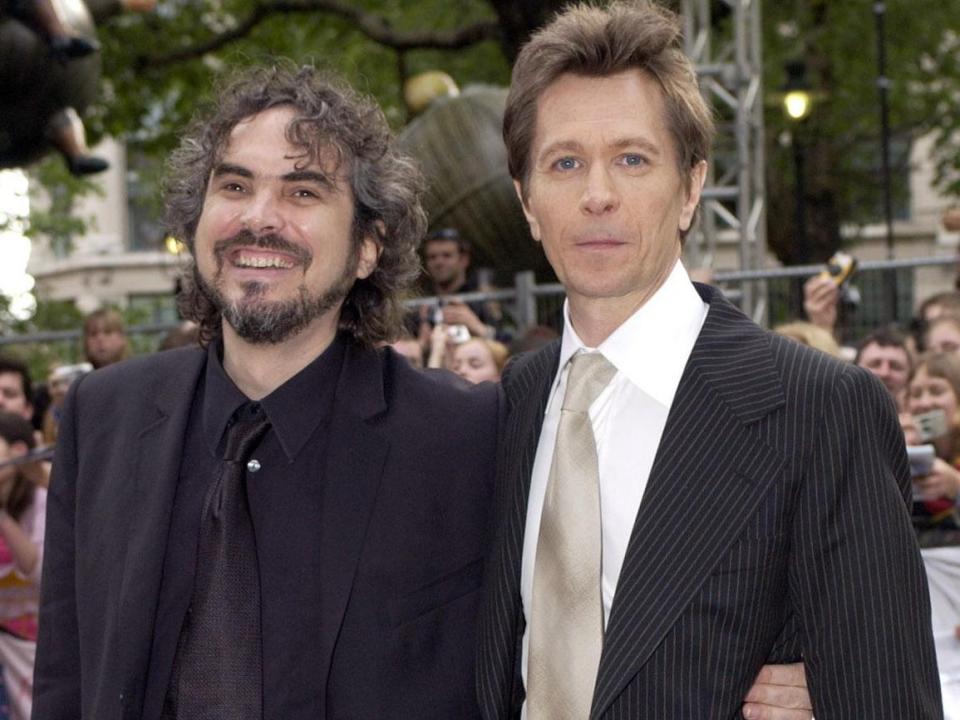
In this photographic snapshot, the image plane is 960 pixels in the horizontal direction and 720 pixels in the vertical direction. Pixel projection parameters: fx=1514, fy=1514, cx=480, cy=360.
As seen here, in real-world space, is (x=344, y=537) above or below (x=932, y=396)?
above

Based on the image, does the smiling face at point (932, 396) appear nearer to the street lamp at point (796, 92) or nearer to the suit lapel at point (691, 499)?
the suit lapel at point (691, 499)

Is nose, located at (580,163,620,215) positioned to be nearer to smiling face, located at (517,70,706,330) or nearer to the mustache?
smiling face, located at (517,70,706,330)

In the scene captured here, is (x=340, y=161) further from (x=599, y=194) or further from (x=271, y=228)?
(x=599, y=194)

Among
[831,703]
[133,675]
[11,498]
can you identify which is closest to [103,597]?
[133,675]

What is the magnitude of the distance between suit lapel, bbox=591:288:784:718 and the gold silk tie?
49 mm

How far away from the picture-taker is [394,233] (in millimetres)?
3527

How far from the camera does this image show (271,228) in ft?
10.2

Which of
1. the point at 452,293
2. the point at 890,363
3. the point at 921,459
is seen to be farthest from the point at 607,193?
the point at 452,293

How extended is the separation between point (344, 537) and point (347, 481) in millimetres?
122

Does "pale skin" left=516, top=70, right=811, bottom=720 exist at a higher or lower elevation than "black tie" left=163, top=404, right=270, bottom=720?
higher

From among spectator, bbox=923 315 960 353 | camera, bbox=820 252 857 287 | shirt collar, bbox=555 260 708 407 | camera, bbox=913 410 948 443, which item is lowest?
camera, bbox=913 410 948 443

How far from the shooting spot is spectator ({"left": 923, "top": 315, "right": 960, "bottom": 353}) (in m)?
6.99

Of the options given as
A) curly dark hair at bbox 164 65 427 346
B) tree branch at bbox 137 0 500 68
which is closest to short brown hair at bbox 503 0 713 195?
curly dark hair at bbox 164 65 427 346

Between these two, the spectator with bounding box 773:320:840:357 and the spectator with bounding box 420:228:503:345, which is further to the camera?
the spectator with bounding box 420:228:503:345
